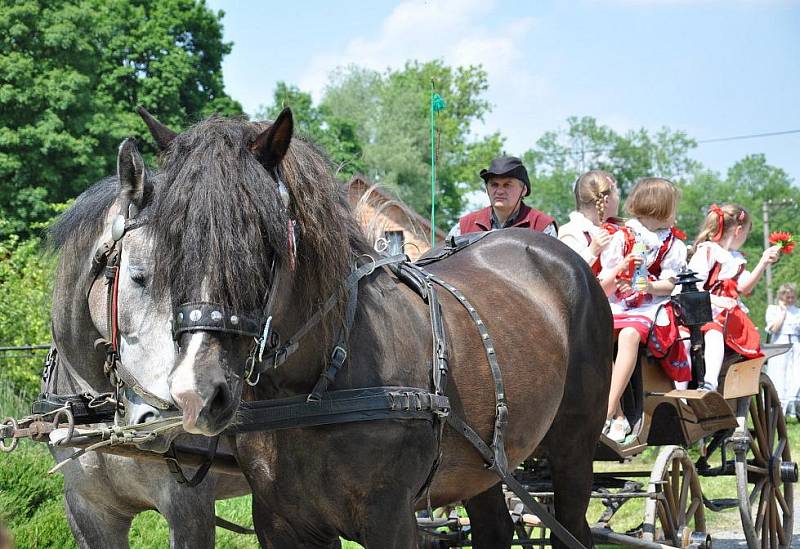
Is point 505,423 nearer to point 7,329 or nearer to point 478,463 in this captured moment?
point 478,463

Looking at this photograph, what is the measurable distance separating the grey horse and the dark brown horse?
0.43 m

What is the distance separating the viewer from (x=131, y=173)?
9.04 ft

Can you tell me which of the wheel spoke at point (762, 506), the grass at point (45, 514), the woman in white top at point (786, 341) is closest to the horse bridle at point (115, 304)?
the grass at point (45, 514)

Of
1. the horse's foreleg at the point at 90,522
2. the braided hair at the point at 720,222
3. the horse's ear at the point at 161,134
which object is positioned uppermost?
the horse's ear at the point at 161,134

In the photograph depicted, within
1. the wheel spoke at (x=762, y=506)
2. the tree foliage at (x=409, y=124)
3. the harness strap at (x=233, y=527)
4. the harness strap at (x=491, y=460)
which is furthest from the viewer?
the tree foliage at (x=409, y=124)

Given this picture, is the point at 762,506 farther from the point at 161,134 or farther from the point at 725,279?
the point at 161,134

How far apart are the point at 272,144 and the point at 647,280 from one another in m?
3.07

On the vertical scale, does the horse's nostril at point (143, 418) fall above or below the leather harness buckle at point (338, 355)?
below

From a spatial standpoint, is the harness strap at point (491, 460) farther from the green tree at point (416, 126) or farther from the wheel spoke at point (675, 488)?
the green tree at point (416, 126)

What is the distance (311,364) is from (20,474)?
4.08m

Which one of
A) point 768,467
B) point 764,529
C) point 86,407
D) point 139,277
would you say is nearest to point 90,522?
point 86,407

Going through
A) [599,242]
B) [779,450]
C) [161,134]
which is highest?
[161,134]

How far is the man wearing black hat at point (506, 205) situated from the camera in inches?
197

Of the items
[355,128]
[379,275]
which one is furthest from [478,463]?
[355,128]
